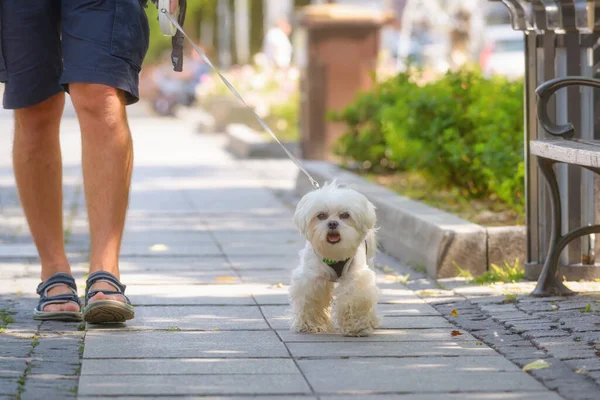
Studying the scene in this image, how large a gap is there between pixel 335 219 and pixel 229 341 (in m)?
0.60

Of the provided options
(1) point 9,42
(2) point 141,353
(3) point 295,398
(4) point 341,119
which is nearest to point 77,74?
(1) point 9,42

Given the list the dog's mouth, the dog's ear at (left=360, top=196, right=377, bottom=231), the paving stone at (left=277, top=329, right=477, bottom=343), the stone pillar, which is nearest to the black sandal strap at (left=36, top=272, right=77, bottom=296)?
the paving stone at (left=277, top=329, right=477, bottom=343)

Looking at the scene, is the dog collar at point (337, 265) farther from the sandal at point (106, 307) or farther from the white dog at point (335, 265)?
the sandal at point (106, 307)

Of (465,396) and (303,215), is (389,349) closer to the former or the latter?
(303,215)

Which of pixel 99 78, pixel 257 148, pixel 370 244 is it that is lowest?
pixel 257 148

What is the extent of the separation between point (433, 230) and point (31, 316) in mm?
2174

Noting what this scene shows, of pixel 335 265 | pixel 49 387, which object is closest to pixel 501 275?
pixel 335 265

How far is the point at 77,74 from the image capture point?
4781 mm

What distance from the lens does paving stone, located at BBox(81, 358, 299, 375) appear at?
13.2 feet

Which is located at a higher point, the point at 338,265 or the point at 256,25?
the point at 256,25


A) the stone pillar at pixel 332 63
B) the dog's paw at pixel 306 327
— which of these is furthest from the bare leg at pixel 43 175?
the stone pillar at pixel 332 63

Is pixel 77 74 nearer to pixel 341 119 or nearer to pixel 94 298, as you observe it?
pixel 94 298

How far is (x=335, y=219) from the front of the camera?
461cm

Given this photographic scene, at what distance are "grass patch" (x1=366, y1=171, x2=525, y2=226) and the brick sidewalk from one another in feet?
2.05
